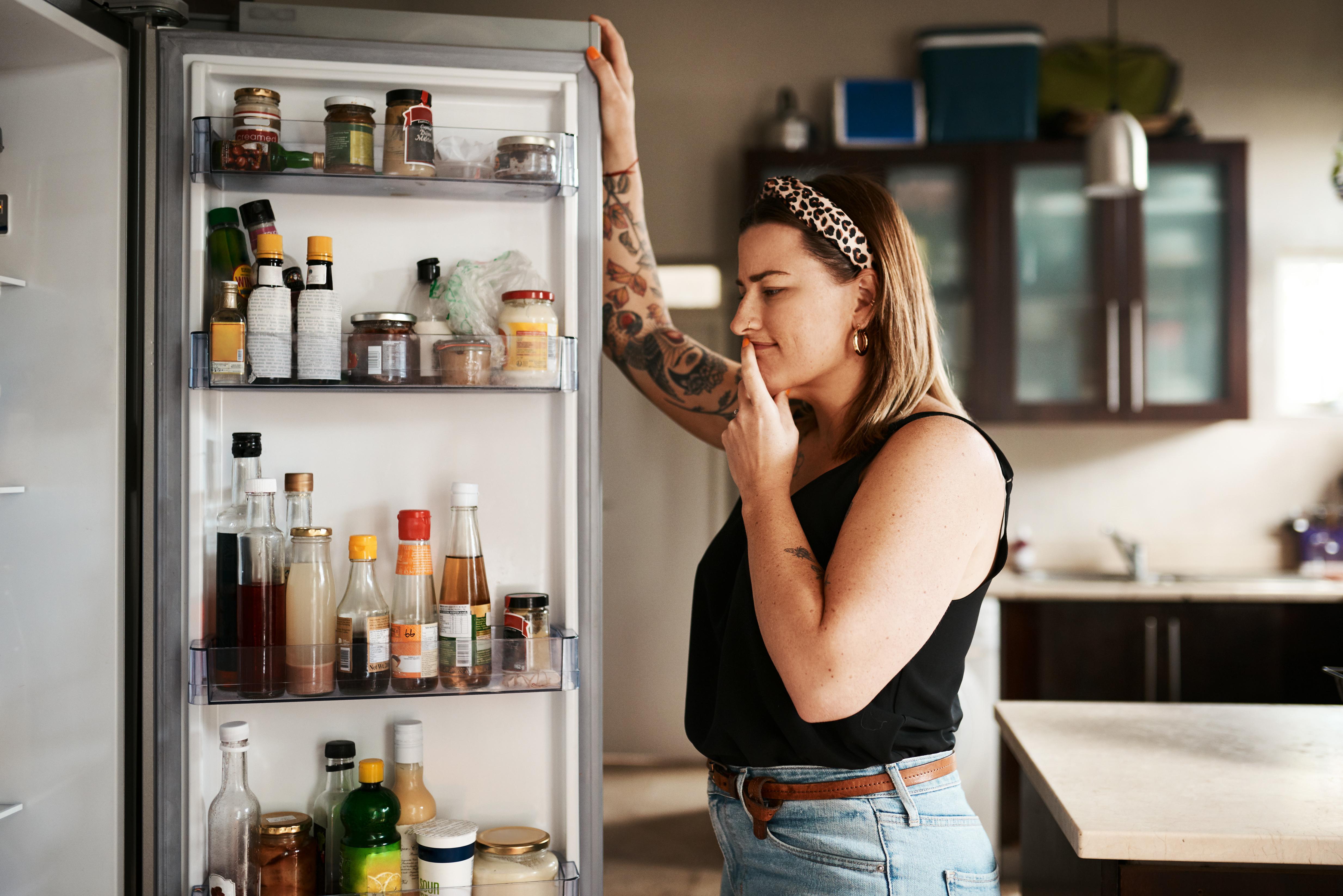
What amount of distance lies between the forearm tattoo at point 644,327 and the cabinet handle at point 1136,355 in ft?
7.32

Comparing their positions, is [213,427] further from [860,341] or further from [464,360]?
[860,341]

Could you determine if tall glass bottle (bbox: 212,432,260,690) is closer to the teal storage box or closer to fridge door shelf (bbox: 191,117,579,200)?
fridge door shelf (bbox: 191,117,579,200)

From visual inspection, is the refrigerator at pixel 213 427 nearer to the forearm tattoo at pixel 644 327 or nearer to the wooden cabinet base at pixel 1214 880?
the forearm tattoo at pixel 644 327

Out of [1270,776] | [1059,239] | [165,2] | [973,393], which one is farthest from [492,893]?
[1059,239]

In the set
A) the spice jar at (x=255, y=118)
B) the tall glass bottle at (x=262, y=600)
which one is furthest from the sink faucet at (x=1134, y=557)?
the spice jar at (x=255, y=118)

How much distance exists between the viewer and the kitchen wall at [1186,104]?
369 centimetres

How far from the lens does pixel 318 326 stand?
1.26 meters

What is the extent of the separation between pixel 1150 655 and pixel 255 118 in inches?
115

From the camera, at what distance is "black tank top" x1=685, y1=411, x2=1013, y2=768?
112 cm

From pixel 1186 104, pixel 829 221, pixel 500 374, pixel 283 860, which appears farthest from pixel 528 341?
pixel 1186 104

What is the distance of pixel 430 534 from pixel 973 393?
2.42m

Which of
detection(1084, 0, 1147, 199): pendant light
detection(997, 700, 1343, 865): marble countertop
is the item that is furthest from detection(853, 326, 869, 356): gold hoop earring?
detection(1084, 0, 1147, 199): pendant light

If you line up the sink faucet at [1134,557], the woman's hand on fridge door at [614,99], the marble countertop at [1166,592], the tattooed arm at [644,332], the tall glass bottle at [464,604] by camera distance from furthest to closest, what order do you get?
1. the sink faucet at [1134,557]
2. the marble countertop at [1166,592]
3. the tattooed arm at [644,332]
4. the woman's hand on fridge door at [614,99]
5. the tall glass bottle at [464,604]

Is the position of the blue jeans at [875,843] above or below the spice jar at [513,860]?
above
